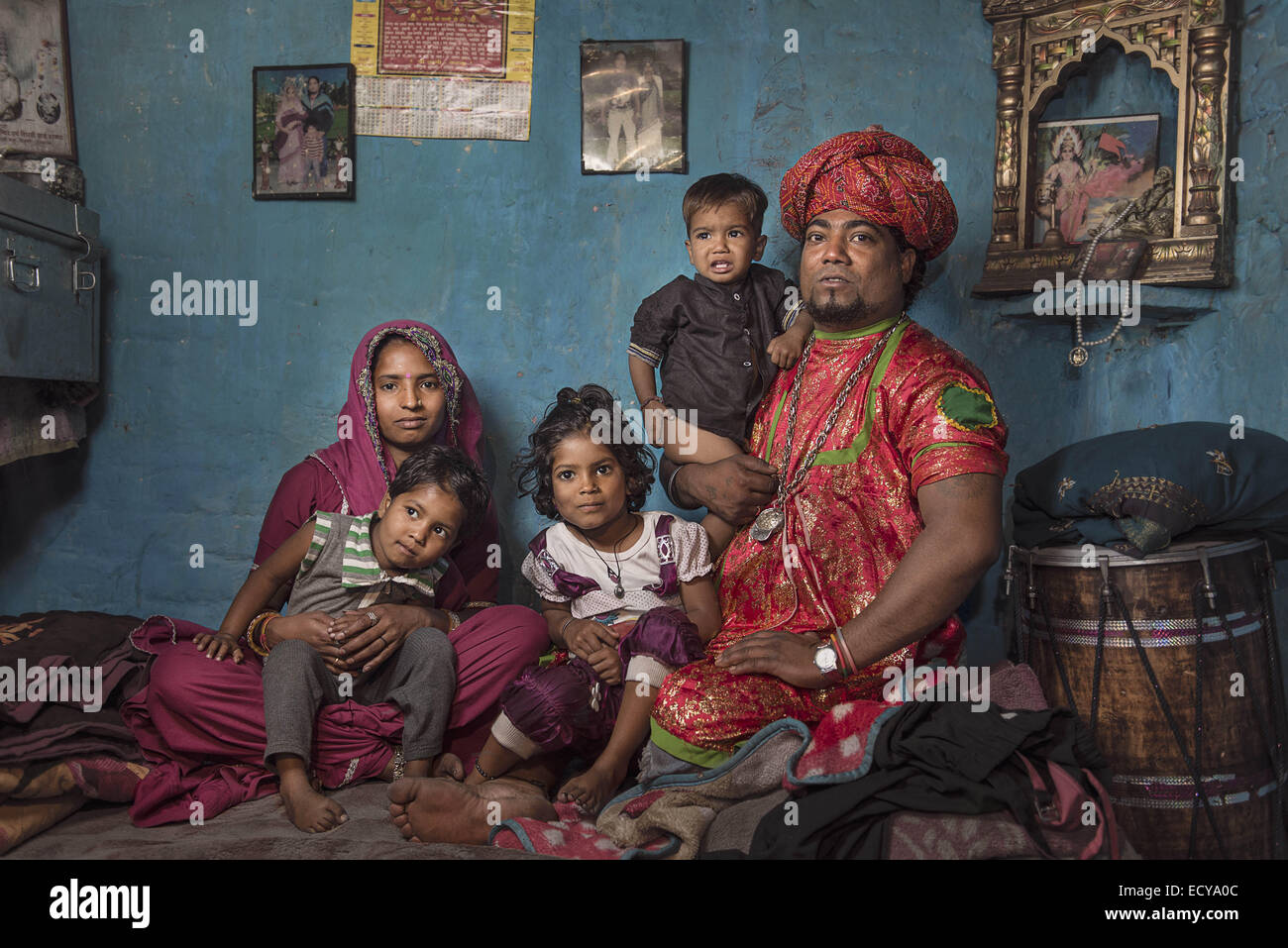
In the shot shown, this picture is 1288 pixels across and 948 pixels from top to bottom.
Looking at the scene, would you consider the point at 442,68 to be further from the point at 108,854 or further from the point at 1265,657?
the point at 1265,657

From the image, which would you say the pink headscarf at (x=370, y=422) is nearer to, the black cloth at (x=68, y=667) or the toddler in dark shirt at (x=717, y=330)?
the toddler in dark shirt at (x=717, y=330)

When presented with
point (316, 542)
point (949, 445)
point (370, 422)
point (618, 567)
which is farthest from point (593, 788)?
point (370, 422)

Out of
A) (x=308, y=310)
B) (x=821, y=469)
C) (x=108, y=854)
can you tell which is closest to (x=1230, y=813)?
(x=821, y=469)

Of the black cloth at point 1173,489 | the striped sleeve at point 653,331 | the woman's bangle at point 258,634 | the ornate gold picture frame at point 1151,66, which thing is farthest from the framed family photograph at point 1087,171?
the woman's bangle at point 258,634

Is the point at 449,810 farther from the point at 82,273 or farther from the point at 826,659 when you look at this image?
the point at 82,273

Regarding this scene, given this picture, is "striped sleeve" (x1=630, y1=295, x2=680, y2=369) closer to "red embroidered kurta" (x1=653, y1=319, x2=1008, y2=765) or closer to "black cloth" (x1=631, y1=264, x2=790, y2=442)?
"black cloth" (x1=631, y1=264, x2=790, y2=442)

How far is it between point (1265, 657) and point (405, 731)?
238 centimetres

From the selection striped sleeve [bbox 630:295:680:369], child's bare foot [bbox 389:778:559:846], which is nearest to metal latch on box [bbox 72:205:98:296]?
striped sleeve [bbox 630:295:680:369]

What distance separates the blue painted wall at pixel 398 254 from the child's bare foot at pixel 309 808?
51.4 inches

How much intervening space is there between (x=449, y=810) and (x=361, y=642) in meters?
0.61

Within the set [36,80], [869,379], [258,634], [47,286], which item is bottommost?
[258,634]

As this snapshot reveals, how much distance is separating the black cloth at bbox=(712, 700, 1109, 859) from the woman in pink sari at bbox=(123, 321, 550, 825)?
3.77 ft

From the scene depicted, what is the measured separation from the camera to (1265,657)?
8.58 ft

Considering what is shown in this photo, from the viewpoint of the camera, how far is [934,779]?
79.4 inches
